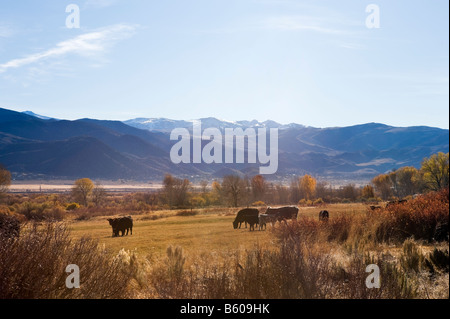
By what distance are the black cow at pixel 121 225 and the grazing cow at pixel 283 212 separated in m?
9.25

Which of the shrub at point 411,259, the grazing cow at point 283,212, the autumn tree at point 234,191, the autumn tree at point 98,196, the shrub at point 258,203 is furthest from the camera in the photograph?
the shrub at point 258,203

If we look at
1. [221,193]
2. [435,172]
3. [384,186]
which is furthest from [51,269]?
[384,186]

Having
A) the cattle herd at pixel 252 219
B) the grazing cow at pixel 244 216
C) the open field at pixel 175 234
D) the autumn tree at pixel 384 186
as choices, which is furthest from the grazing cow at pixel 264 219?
the autumn tree at pixel 384 186

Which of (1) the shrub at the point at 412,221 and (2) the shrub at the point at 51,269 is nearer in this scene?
(2) the shrub at the point at 51,269

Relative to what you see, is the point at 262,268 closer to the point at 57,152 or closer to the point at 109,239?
the point at 109,239

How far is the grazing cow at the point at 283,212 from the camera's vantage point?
22841 mm

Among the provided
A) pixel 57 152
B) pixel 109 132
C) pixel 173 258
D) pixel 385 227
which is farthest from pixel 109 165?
pixel 173 258

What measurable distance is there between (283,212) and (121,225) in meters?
11.9

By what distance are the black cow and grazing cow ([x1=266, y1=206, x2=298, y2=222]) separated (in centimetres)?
925

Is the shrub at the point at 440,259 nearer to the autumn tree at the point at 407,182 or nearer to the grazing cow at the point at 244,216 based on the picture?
the grazing cow at the point at 244,216
